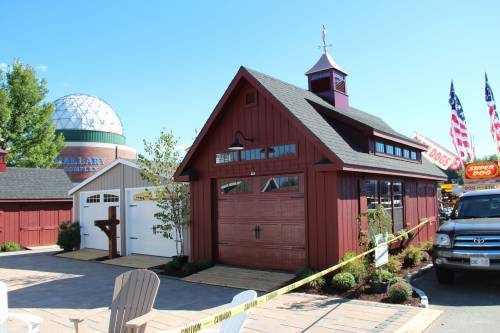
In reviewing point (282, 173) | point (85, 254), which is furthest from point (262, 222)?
point (85, 254)

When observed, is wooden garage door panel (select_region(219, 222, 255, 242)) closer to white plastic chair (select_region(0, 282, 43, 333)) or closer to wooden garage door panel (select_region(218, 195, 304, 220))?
wooden garage door panel (select_region(218, 195, 304, 220))

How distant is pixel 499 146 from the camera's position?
75.3 feet

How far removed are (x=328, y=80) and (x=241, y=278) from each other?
27.1 feet

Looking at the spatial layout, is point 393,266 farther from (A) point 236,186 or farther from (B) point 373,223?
(A) point 236,186

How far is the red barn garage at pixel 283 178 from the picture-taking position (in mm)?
9836

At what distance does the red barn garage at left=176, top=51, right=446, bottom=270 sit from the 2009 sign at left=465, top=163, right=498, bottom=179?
1092 centimetres

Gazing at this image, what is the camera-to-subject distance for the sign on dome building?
1937 inches

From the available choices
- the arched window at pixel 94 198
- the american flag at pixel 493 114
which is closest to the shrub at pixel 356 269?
the arched window at pixel 94 198

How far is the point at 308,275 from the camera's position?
360 inches

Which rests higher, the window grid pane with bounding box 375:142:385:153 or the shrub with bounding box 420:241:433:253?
the window grid pane with bounding box 375:142:385:153

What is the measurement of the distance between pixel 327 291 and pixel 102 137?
47.7 metres

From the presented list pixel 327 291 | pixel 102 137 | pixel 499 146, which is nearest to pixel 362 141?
pixel 327 291

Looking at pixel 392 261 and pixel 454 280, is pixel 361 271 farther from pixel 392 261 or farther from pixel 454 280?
pixel 454 280

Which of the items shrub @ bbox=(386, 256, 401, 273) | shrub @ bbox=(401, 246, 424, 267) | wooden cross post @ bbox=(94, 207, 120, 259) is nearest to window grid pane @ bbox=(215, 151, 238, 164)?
shrub @ bbox=(386, 256, 401, 273)
